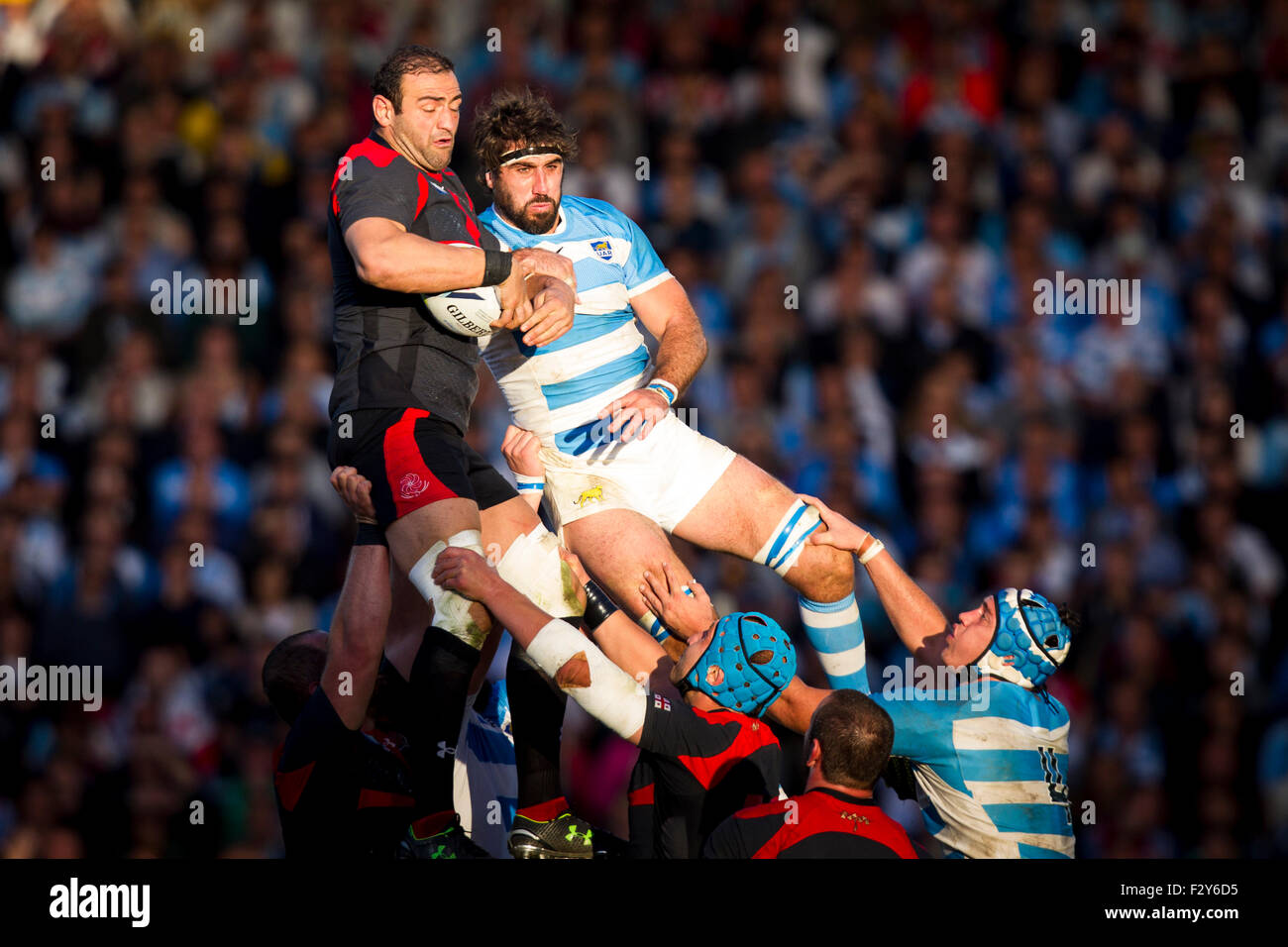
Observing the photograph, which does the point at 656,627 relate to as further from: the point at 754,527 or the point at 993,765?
the point at 993,765

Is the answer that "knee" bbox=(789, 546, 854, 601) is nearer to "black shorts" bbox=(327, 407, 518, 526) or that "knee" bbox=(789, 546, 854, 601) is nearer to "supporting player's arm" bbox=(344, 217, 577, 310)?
"black shorts" bbox=(327, 407, 518, 526)

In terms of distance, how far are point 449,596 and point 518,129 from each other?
1.89 meters

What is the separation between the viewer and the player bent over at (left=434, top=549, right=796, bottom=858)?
5023 mm

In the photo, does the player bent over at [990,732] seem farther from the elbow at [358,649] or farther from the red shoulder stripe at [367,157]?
the red shoulder stripe at [367,157]

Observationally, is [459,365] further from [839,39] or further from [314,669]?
[839,39]

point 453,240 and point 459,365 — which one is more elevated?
point 453,240

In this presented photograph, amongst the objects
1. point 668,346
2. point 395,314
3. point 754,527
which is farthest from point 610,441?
point 395,314

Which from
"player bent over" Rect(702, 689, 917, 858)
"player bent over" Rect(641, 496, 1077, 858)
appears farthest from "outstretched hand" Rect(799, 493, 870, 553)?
"player bent over" Rect(702, 689, 917, 858)

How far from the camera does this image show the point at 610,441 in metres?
5.95

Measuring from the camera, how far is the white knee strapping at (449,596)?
505 cm

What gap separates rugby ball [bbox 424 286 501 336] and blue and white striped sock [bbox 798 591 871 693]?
1757 mm
